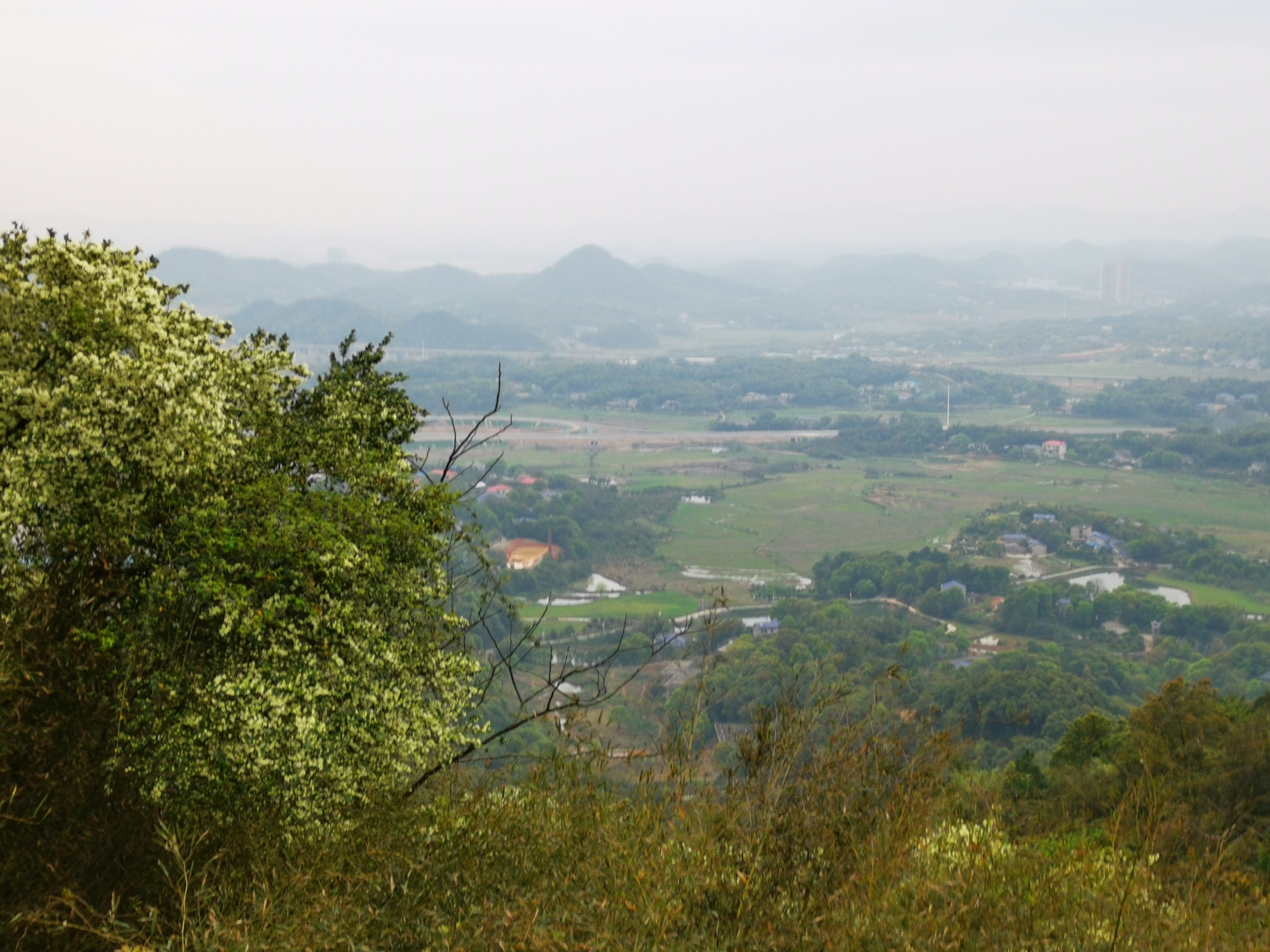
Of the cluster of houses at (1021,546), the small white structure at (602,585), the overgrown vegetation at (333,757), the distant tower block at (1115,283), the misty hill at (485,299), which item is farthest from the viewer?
the distant tower block at (1115,283)

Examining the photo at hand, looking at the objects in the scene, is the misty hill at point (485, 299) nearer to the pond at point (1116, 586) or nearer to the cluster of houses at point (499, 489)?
the cluster of houses at point (499, 489)

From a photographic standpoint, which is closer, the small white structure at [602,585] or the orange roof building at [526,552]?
the small white structure at [602,585]

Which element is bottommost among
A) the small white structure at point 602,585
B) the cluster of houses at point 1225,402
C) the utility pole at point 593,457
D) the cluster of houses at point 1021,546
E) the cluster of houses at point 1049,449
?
the small white structure at point 602,585

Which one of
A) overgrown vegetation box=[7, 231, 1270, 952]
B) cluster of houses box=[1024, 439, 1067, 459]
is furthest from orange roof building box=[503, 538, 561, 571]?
cluster of houses box=[1024, 439, 1067, 459]

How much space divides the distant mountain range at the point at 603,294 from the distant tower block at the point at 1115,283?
11.3 feet

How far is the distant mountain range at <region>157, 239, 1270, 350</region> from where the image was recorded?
10169 cm

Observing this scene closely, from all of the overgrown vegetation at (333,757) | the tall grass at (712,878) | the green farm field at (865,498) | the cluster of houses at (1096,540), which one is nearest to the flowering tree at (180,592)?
the overgrown vegetation at (333,757)

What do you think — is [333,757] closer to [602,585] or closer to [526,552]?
[602,585]

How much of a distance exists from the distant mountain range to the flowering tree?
81141 millimetres

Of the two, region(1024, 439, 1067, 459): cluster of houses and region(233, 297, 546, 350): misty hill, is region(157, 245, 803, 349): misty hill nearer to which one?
region(233, 297, 546, 350): misty hill

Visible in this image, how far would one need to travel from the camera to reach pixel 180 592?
4.90 m

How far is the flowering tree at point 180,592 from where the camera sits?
4.65 meters

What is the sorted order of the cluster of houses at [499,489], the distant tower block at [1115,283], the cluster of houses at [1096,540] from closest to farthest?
the cluster of houses at [1096,540], the cluster of houses at [499,489], the distant tower block at [1115,283]

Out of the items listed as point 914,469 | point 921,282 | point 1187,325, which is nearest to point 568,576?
point 914,469
